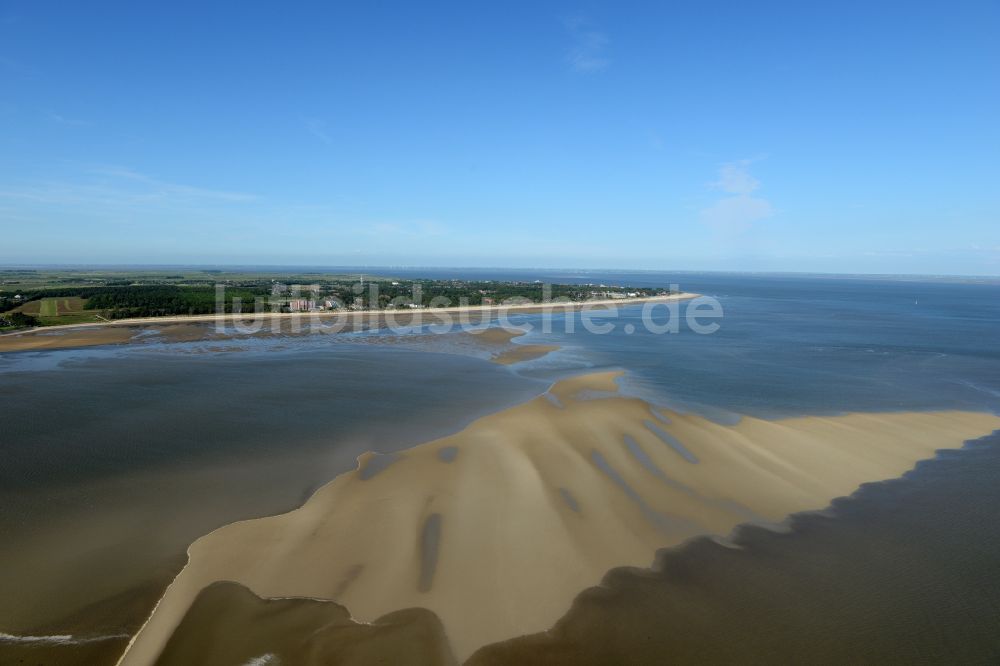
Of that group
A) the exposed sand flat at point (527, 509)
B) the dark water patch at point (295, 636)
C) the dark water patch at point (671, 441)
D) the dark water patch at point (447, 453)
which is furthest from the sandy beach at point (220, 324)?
the dark water patch at point (295, 636)

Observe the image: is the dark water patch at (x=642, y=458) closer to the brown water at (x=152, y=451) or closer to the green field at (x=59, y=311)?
the brown water at (x=152, y=451)

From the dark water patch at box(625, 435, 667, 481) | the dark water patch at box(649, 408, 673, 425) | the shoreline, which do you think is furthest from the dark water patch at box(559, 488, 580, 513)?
the shoreline

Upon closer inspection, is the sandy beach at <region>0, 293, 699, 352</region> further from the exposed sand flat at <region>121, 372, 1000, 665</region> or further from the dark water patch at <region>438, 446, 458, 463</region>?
the exposed sand flat at <region>121, 372, 1000, 665</region>

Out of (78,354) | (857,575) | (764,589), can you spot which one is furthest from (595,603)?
(78,354)

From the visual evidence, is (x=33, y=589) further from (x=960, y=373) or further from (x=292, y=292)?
(x=292, y=292)

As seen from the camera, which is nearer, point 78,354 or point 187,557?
point 187,557

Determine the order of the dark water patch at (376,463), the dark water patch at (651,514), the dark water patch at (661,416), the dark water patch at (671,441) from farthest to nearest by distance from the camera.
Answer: the dark water patch at (661,416) → the dark water patch at (671,441) → the dark water patch at (376,463) → the dark water patch at (651,514)

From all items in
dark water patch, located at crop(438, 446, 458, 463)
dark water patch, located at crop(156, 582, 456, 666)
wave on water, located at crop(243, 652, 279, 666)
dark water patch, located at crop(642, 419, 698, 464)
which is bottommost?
wave on water, located at crop(243, 652, 279, 666)
